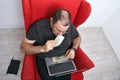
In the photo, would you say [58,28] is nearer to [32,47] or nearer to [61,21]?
[61,21]

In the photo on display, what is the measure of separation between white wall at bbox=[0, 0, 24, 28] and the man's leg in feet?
2.74

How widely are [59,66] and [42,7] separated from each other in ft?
1.77

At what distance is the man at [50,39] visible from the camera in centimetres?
138

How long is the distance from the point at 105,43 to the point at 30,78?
1.54 m

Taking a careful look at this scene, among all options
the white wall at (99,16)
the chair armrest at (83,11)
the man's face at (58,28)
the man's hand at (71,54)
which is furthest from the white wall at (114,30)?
the man's face at (58,28)

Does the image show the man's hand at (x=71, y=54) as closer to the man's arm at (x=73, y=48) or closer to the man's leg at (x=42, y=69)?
the man's arm at (x=73, y=48)

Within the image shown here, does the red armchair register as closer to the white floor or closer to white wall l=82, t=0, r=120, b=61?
the white floor

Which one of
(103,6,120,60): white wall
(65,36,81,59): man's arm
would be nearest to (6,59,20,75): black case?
(65,36,81,59): man's arm

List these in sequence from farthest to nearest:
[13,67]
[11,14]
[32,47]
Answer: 1. [11,14]
2. [13,67]
3. [32,47]

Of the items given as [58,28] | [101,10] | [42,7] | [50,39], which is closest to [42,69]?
[50,39]

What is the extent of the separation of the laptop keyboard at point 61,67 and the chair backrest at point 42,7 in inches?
17.4

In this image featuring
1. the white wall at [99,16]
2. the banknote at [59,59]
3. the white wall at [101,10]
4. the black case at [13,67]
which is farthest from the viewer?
the white wall at [101,10]

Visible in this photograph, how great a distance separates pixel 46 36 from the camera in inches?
60.3

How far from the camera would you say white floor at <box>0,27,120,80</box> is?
86.8 inches
